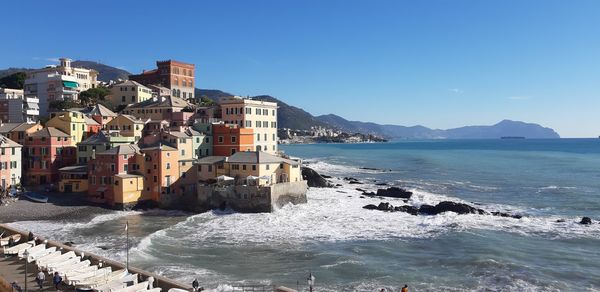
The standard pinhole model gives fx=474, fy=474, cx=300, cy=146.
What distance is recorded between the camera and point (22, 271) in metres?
28.2

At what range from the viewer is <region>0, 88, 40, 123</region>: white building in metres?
83.8

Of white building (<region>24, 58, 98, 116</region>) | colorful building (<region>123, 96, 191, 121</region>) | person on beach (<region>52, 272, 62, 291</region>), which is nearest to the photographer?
person on beach (<region>52, 272, 62, 291</region>)

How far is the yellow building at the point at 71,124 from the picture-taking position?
6581 cm

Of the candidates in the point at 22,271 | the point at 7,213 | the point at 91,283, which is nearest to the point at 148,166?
the point at 7,213

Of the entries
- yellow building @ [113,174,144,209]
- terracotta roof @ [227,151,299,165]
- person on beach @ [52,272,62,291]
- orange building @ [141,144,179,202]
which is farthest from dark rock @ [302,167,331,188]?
person on beach @ [52,272,62,291]

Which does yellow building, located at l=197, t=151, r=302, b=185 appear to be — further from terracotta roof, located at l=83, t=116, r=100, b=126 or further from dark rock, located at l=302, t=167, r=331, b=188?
terracotta roof, located at l=83, t=116, r=100, b=126

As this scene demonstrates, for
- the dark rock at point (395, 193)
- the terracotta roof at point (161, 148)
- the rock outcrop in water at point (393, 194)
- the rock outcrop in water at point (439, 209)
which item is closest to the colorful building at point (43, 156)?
the terracotta roof at point (161, 148)

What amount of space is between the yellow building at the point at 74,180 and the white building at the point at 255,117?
21574 millimetres

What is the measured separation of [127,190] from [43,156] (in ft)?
59.8

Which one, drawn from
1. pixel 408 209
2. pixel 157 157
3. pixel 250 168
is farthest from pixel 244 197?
pixel 408 209

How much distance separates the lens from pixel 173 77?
108812mm

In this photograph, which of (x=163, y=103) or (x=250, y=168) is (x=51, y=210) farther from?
(x=163, y=103)

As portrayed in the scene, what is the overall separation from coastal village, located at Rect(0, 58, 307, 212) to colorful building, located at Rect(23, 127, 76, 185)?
122 millimetres

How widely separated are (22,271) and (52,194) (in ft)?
111
